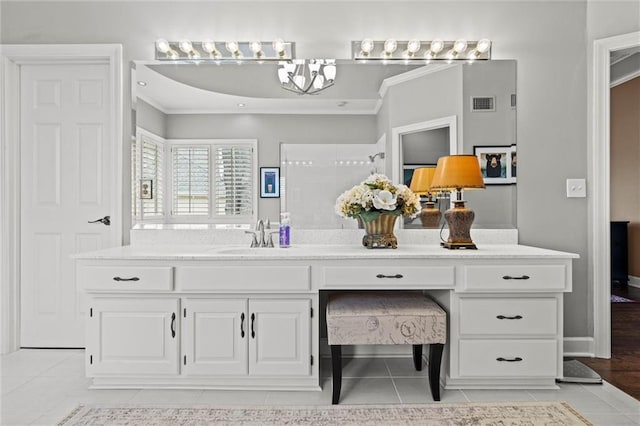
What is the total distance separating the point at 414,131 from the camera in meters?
2.84

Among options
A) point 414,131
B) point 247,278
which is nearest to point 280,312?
point 247,278

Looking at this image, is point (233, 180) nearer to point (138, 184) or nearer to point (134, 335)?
point (138, 184)

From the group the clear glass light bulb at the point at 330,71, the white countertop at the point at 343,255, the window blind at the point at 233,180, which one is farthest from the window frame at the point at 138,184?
the clear glass light bulb at the point at 330,71

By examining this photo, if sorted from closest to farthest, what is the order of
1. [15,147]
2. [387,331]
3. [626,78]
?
[387,331], [15,147], [626,78]

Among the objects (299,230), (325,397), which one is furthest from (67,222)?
(325,397)

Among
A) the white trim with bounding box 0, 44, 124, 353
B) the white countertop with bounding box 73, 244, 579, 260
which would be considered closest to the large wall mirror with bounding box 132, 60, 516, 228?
the white trim with bounding box 0, 44, 124, 353

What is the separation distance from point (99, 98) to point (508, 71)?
279 cm

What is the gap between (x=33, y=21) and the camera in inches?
116

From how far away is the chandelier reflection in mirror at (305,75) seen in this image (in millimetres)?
2865

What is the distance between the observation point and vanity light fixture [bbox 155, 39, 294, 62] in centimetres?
Result: 287

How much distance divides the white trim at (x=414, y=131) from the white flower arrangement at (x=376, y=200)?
0.74ft

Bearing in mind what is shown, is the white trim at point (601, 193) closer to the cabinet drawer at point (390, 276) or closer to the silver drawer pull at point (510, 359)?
the silver drawer pull at point (510, 359)

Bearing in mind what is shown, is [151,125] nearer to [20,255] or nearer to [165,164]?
[165,164]

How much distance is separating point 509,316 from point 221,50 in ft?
7.91
